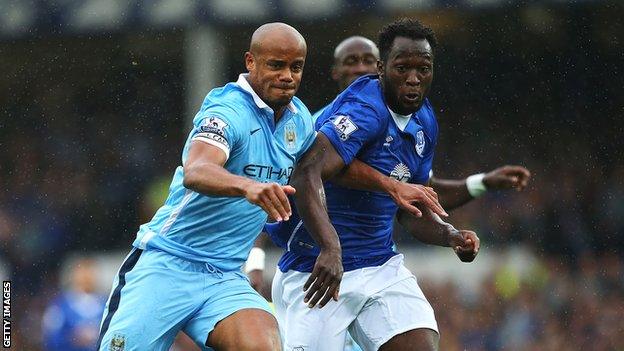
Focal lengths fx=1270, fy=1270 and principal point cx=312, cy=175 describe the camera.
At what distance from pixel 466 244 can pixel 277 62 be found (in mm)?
1387

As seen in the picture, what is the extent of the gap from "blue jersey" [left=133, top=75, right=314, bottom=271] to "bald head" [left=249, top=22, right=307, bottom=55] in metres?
0.20

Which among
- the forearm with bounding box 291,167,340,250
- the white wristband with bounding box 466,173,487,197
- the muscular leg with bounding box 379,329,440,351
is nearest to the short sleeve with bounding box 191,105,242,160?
the forearm with bounding box 291,167,340,250

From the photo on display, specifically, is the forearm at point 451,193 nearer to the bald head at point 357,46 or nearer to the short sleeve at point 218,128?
the bald head at point 357,46

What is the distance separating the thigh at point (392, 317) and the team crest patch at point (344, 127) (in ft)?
2.96

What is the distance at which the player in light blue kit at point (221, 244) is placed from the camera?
5.78 m

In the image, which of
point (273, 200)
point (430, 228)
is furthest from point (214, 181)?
point (430, 228)

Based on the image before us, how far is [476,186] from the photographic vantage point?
7863 mm

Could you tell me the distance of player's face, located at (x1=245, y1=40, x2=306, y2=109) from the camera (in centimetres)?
586

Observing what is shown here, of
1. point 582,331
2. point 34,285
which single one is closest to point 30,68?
point 34,285

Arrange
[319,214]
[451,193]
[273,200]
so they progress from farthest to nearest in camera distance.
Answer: [451,193] < [319,214] < [273,200]

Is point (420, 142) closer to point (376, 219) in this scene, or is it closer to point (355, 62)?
point (376, 219)

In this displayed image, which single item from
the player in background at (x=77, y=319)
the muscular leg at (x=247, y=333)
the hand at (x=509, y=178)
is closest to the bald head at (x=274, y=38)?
the muscular leg at (x=247, y=333)

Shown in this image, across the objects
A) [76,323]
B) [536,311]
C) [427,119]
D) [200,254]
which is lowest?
[76,323]

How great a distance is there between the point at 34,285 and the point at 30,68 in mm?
4643
